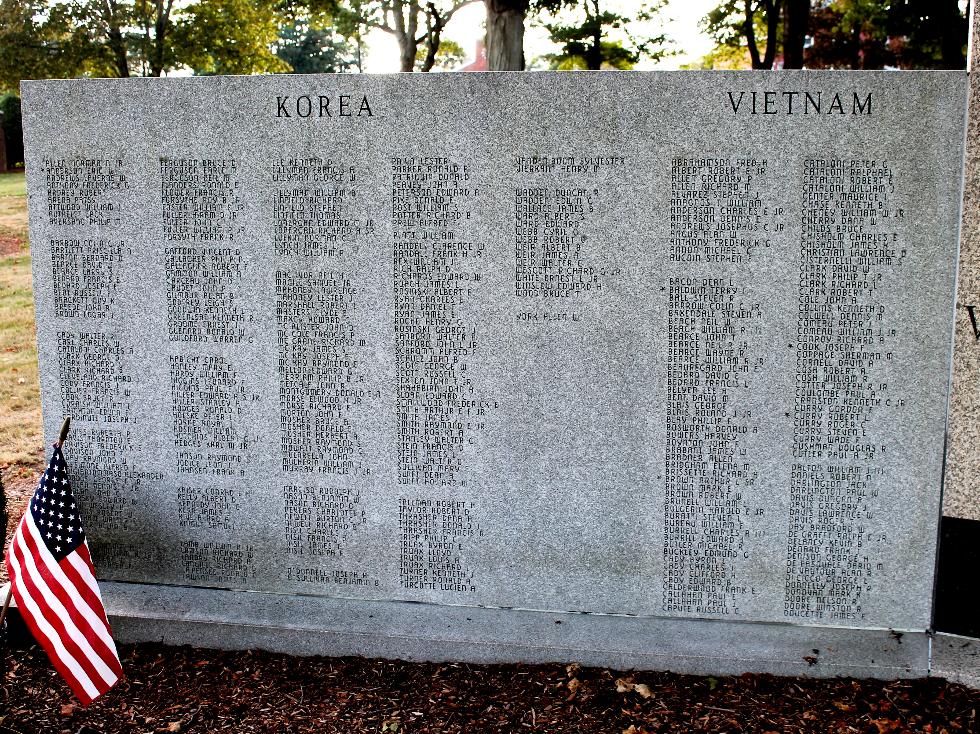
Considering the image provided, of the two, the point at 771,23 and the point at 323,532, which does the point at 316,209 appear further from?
the point at 771,23

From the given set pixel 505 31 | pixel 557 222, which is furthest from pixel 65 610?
pixel 505 31

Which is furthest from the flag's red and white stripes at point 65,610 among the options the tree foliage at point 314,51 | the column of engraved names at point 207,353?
the tree foliage at point 314,51

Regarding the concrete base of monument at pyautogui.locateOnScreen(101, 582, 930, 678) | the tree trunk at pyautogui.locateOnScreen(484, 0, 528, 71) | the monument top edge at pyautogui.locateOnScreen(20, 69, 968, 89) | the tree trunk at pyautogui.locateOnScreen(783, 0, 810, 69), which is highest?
the tree trunk at pyautogui.locateOnScreen(783, 0, 810, 69)

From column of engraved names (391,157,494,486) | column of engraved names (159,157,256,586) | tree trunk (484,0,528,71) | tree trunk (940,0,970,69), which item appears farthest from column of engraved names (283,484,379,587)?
tree trunk (940,0,970,69)

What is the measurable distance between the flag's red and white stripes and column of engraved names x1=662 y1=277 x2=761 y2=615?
3188 mm

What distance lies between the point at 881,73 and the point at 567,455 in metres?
2.78

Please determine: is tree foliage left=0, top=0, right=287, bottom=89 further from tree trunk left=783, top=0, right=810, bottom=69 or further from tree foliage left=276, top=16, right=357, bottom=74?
tree foliage left=276, top=16, right=357, bottom=74

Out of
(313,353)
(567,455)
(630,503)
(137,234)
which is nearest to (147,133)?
(137,234)

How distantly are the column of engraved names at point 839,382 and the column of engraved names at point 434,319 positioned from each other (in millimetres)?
1913

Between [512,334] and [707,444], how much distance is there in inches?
52.5

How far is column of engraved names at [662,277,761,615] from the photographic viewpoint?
5340 mm

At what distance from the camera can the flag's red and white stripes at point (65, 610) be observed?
442cm

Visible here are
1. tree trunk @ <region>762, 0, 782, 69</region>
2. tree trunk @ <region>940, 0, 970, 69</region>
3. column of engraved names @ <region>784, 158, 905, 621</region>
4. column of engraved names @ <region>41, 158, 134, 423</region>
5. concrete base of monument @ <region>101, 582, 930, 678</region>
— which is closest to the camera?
column of engraved names @ <region>784, 158, 905, 621</region>

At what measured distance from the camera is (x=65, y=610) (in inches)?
175
